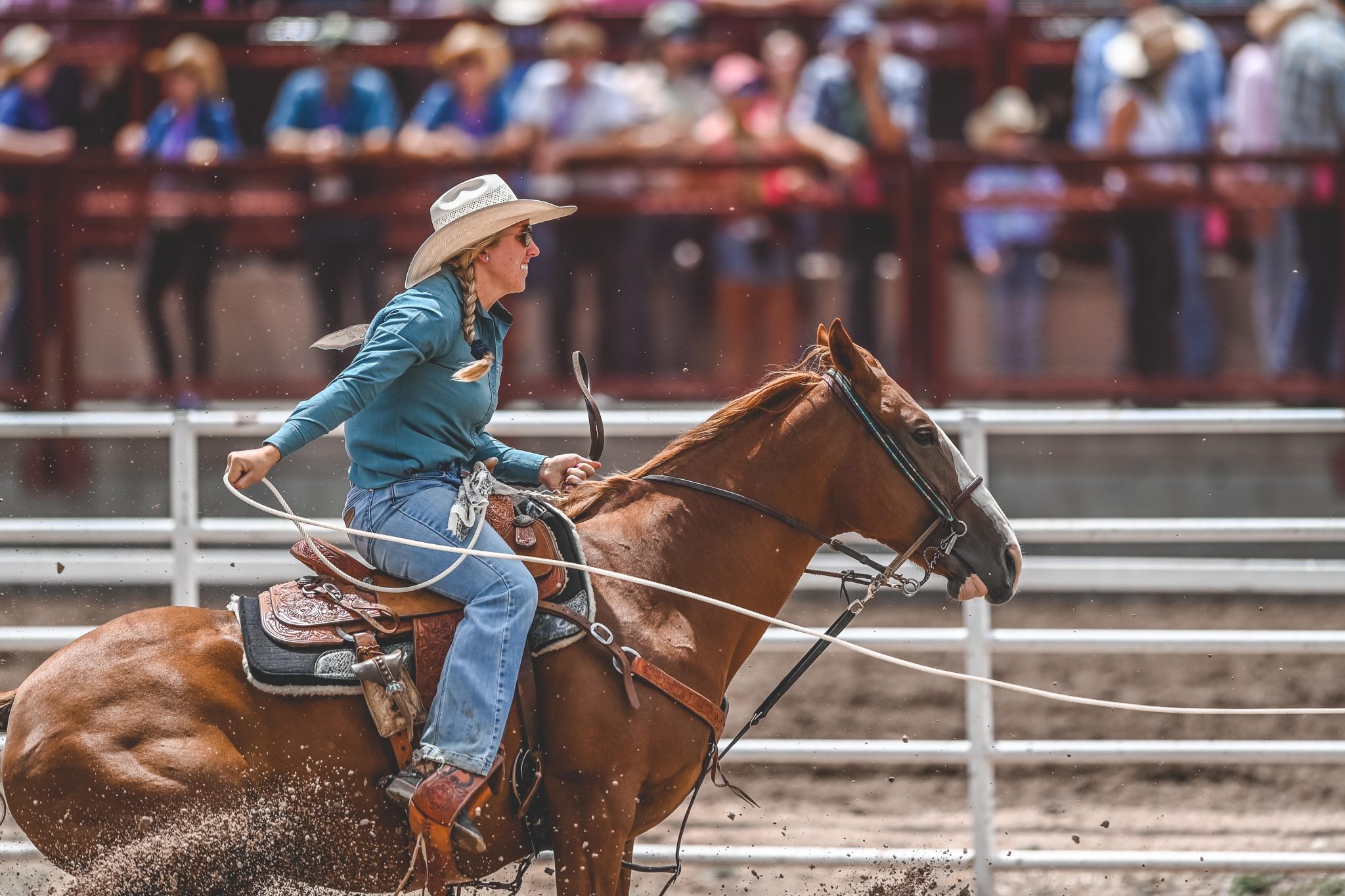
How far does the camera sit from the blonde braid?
12.9 ft

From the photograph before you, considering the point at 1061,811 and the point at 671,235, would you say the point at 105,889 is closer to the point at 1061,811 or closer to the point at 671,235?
the point at 1061,811

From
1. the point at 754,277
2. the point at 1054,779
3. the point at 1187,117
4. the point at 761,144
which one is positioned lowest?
the point at 1054,779

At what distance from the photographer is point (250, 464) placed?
352cm

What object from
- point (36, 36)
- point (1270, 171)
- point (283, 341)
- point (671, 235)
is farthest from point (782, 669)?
point (36, 36)

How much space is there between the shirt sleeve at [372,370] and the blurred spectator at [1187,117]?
5257 mm

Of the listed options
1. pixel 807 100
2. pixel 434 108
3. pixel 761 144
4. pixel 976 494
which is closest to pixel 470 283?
pixel 976 494

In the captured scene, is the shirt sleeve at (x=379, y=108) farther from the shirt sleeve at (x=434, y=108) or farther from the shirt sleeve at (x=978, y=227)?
the shirt sleeve at (x=978, y=227)

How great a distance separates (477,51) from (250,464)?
226 inches

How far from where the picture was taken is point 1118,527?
553 centimetres

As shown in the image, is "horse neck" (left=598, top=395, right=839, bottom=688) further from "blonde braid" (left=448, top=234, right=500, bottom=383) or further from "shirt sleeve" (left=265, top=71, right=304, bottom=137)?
"shirt sleeve" (left=265, top=71, right=304, bottom=137)

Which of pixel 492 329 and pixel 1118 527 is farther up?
pixel 492 329

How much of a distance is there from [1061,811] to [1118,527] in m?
1.46

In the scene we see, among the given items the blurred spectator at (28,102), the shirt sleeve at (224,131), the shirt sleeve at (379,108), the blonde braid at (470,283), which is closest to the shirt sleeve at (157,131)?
the shirt sleeve at (224,131)

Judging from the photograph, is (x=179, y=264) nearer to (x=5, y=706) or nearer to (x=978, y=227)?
(x=978, y=227)
